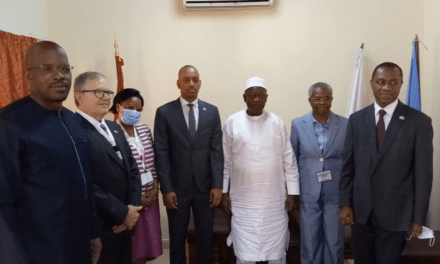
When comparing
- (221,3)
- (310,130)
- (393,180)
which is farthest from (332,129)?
(221,3)

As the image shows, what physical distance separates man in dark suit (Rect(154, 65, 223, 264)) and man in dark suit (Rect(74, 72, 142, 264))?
1.96 feet

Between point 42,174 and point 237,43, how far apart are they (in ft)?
11.1

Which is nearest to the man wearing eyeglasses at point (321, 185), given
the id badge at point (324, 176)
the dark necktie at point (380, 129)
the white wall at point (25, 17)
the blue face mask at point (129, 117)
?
the id badge at point (324, 176)

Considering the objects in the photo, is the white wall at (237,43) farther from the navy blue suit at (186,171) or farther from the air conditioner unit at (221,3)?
the navy blue suit at (186,171)

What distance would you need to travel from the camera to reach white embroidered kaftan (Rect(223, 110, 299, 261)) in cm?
282

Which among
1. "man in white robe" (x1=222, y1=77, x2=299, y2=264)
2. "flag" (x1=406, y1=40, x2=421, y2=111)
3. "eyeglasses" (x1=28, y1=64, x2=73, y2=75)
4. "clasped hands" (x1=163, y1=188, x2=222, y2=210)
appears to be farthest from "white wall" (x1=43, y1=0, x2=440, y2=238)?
"eyeglasses" (x1=28, y1=64, x2=73, y2=75)

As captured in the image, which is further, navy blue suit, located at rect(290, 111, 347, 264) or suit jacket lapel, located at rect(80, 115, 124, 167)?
navy blue suit, located at rect(290, 111, 347, 264)

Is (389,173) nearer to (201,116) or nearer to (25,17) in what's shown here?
(201,116)

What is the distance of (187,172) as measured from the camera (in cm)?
280

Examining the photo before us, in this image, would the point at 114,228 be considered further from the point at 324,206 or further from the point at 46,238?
the point at 324,206

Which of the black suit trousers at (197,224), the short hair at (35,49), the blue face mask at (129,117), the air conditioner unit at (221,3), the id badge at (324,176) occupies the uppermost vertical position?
the air conditioner unit at (221,3)

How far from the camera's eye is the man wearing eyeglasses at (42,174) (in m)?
1.32

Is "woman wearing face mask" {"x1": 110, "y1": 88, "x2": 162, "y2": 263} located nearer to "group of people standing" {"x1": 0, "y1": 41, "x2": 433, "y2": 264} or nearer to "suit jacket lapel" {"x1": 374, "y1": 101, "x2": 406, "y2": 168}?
"group of people standing" {"x1": 0, "y1": 41, "x2": 433, "y2": 264}

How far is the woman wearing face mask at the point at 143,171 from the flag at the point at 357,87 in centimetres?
267
